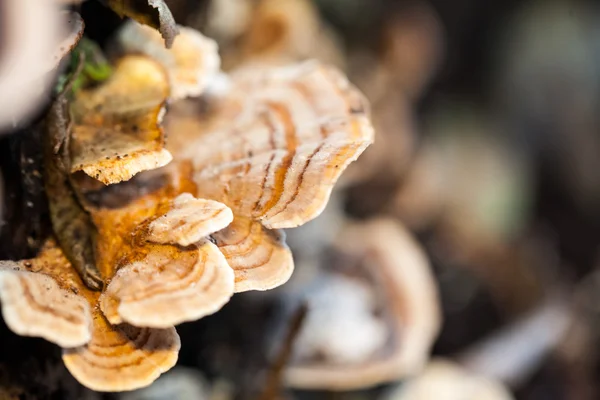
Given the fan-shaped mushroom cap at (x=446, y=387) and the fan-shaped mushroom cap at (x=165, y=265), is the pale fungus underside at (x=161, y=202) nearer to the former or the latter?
the fan-shaped mushroom cap at (x=165, y=265)

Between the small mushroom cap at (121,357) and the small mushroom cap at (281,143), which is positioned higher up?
the small mushroom cap at (281,143)

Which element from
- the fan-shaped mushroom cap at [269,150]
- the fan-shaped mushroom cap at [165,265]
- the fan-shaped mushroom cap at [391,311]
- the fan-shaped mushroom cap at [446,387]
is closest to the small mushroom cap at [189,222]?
the fan-shaped mushroom cap at [165,265]

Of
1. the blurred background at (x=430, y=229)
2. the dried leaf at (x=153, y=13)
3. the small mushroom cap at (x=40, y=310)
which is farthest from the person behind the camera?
the blurred background at (x=430, y=229)

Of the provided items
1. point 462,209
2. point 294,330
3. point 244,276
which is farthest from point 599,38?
point 244,276

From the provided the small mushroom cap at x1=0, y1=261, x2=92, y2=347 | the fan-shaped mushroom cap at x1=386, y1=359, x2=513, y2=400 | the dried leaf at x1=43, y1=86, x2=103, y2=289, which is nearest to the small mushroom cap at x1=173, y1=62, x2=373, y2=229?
the dried leaf at x1=43, y1=86, x2=103, y2=289

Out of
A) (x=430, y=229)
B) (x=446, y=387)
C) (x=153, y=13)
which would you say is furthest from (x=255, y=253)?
(x=430, y=229)

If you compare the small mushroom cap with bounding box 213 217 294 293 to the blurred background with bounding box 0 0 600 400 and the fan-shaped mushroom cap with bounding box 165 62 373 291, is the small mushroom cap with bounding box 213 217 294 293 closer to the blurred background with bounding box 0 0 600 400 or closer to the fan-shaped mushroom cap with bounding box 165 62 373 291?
the fan-shaped mushroom cap with bounding box 165 62 373 291
